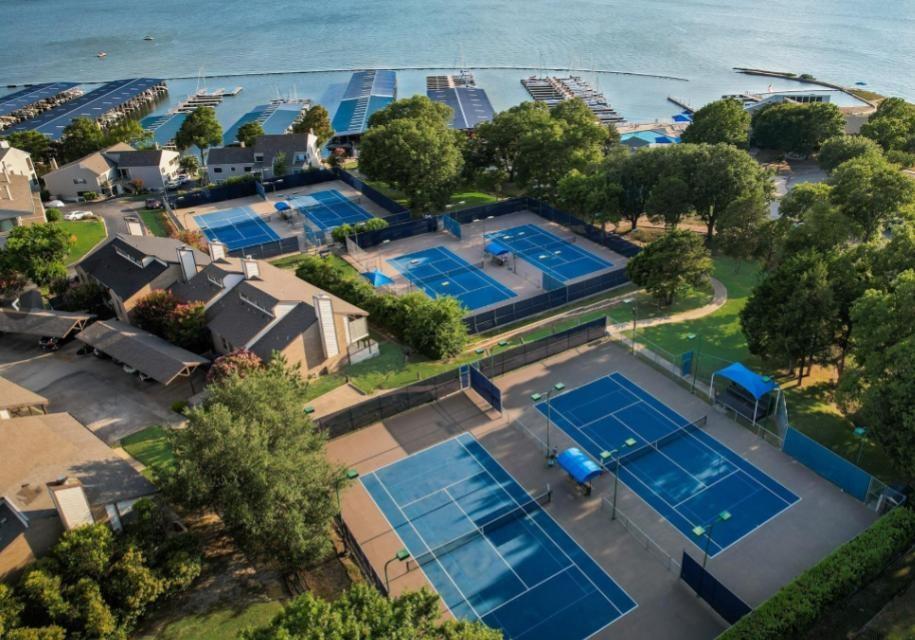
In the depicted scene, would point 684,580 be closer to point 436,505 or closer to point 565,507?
point 565,507

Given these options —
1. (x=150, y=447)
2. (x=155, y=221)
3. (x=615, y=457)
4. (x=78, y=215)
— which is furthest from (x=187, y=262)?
(x=615, y=457)

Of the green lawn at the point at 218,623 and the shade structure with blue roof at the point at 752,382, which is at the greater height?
the shade structure with blue roof at the point at 752,382

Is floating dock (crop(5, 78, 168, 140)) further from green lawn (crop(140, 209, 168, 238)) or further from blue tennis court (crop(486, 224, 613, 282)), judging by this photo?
blue tennis court (crop(486, 224, 613, 282))

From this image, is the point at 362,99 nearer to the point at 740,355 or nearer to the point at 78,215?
the point at 78,215

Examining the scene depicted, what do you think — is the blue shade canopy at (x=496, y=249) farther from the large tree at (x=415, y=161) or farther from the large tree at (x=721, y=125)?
the large tree at (x=721, y=125)

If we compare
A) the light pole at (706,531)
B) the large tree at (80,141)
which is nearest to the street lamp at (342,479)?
the light pole at (706,531)

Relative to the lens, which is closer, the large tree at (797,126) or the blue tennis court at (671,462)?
the blue tennis court at (671,462)

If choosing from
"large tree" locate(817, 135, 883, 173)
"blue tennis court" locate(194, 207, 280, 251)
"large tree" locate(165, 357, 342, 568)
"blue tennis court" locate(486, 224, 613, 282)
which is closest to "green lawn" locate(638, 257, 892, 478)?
"blue tennis court" locate(486, 224, 613, 282)
